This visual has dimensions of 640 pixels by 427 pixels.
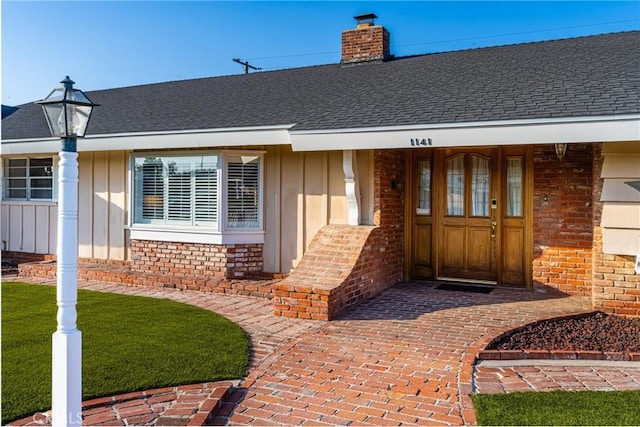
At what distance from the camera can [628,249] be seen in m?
6.31

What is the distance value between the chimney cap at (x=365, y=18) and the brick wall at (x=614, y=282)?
6405 millimetres

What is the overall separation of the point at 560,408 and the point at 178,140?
717 cm

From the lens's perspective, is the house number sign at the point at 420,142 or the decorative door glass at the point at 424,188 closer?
the house number sign at the point at 420,142

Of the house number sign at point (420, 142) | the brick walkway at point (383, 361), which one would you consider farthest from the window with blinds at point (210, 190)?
the house number sign at point (420, 142)

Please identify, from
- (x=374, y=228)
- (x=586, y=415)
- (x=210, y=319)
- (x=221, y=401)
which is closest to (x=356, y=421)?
(x=221, y=401)

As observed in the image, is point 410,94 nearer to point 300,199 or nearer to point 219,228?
point 300,199

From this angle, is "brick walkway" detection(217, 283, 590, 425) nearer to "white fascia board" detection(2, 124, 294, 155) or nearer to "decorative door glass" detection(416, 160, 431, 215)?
"decorative door glass" detection(416, 160, 431, 215)

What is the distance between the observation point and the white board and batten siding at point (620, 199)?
6.24 meters

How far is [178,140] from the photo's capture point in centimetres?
888

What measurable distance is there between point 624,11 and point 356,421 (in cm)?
985

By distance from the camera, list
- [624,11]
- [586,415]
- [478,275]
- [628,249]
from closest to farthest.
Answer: [586,415] < [628,249] < [478,275] < [624,11]

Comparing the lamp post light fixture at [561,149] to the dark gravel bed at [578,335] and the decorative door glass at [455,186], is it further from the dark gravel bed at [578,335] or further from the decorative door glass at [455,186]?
the dark gravel bed at [578,335]

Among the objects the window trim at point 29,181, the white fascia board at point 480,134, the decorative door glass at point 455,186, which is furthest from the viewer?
the window trim at point 29,181

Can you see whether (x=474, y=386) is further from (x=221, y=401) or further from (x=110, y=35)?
(x=110, y=35)
